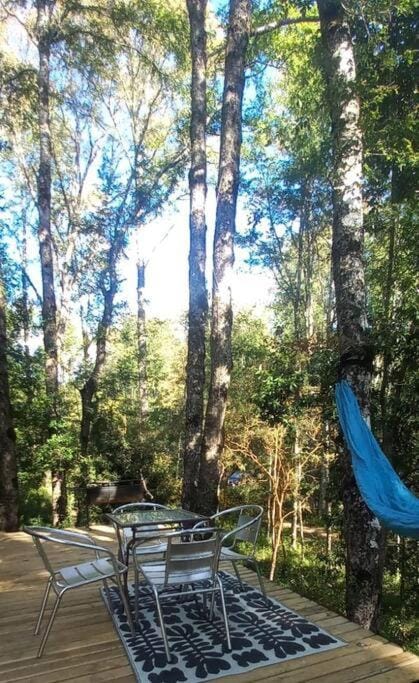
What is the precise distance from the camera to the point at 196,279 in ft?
17.3

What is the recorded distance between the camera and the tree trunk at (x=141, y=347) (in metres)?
10.1

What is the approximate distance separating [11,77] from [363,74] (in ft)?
25.0

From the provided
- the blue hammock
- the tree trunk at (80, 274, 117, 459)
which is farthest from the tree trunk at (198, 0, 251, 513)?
the tree trunk at (80, 274, 117, 459)

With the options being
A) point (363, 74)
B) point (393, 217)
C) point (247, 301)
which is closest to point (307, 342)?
point (393, 217)

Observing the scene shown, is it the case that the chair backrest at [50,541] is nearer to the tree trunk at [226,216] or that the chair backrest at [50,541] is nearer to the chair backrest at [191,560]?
the chair backrest at [191,560]

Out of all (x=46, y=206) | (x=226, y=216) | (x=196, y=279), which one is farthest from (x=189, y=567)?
(x=46, y=206)

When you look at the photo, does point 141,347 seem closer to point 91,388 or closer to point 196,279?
→ point 91,388

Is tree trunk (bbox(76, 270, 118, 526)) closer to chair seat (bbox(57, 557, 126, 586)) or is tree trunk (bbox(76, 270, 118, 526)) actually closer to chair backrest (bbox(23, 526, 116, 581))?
chair seat (bbox(57, 557, 126, 586))

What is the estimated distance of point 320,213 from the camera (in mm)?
10562

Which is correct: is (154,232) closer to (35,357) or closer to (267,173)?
(267,173)

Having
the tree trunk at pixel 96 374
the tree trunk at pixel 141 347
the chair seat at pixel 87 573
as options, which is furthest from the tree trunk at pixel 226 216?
the tree trunk at pixel 141 347

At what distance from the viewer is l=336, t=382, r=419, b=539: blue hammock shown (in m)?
2.48

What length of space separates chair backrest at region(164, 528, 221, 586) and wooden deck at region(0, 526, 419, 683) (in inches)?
17.4

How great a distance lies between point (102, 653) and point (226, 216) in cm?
411
